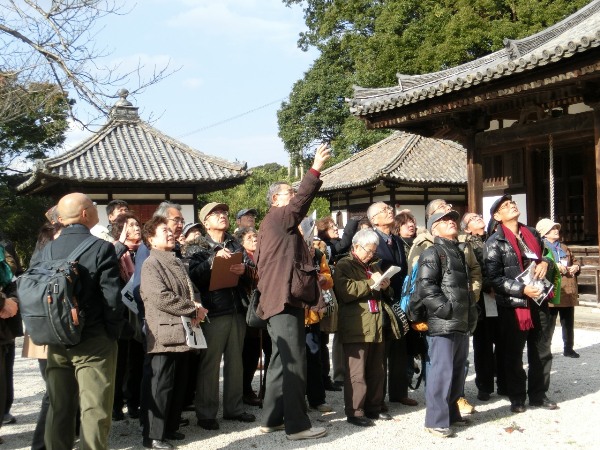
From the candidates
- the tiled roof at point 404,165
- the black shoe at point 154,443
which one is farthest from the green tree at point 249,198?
the black shoe at point 154,443

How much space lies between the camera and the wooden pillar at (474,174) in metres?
12.1

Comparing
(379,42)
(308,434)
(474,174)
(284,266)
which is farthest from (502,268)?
(379,42)

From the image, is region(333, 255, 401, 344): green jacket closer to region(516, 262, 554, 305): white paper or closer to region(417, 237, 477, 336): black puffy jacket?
region(417, 237, 477, 336): black puffy jacket

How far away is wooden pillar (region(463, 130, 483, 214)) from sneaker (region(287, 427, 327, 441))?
797 cm

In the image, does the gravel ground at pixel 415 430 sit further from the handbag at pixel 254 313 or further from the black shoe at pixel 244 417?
the handbag at pixel 254 313

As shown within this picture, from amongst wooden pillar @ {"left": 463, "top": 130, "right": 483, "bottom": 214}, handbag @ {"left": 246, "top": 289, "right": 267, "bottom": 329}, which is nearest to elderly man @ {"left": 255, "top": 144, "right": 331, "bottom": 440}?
handbag @ {"left": 246, "top": 289, "right": 267, "bottom": 329}

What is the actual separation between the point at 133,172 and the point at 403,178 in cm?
823

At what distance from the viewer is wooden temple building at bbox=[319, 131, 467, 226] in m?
20.9

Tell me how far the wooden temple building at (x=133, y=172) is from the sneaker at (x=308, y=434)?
12.7 m

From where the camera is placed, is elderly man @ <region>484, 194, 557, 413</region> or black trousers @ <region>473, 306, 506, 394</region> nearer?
elderly man @ <region>484, 194, 557, 413</region>

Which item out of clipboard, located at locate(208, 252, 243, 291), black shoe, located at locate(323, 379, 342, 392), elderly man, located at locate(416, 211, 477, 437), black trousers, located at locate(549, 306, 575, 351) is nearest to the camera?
elderly man, located at locate(416, 211, 477, 437)

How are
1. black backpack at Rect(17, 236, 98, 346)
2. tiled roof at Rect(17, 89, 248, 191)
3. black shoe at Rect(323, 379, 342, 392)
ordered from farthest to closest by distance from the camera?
tiled roof at Rect(17, 89, 248, 191)
black shoe at Rect(323, 379, 342, 392)
black backpack at Rect(17, 236, 98, 346)

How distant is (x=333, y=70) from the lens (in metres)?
34.4

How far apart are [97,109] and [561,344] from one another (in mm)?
6481
